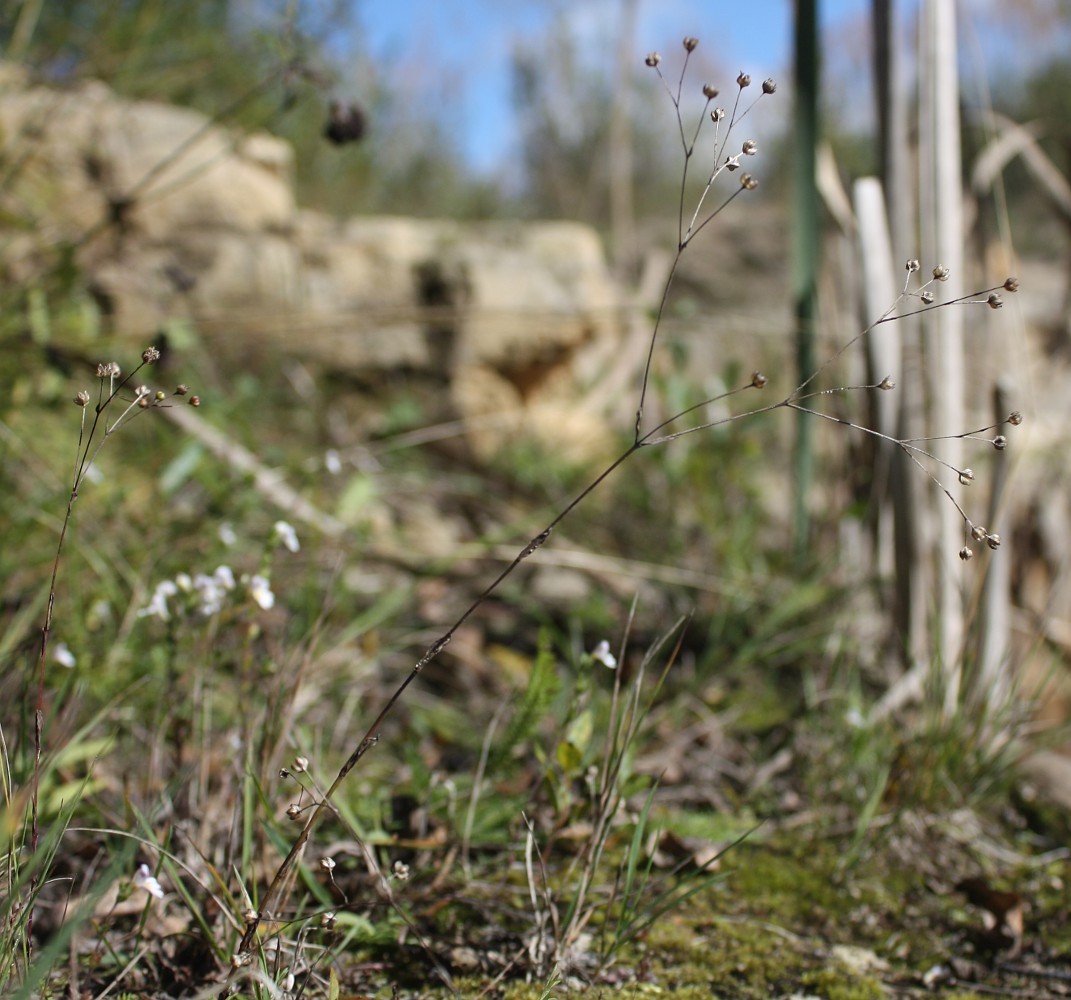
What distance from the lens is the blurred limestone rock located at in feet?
9.25

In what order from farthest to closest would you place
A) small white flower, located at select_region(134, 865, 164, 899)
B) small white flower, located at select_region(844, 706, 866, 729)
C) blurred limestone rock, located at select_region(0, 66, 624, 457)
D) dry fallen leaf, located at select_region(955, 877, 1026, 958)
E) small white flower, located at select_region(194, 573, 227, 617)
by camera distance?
blurred limestone rock, located at select_region(0, 66, 624, 457)
small white flower, located at select_region(844, 706, 866, 729)
small white flower, located at select_region(194, 573, 227, 617)
dry fallen leaf, located at select_region(955, 877, 1026, 958)
small white flower, located at select_region(134, 865, 164, 899)

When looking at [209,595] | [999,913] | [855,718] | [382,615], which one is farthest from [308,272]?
[999,913]

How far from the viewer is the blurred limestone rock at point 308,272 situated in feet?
9.25

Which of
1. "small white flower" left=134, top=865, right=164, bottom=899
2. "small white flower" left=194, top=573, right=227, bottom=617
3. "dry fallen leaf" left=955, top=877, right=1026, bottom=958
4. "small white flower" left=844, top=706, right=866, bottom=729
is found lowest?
"dry fallen leaf" left=955, top=877, right=1026, bottom=958

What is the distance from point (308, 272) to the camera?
3.37 metres

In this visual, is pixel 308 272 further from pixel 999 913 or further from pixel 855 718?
pixel 999 913

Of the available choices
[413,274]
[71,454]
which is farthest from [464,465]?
[71,454]

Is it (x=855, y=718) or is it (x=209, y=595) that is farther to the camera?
(x=855, y=718)

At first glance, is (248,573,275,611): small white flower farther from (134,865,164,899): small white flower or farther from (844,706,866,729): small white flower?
(844,706,866,729): small white flower

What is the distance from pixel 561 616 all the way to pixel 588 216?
6323 mm

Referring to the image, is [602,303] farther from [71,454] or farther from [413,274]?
[71,454]

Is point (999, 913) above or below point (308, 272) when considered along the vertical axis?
below

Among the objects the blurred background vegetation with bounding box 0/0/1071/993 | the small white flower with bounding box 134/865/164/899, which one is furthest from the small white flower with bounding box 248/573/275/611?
the small white flower with bounding box 134/865/164/899

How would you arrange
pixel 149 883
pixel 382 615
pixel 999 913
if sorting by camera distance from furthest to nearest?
1. pixel 382 615
2. pixel 999 913
3. pixel 149 883
